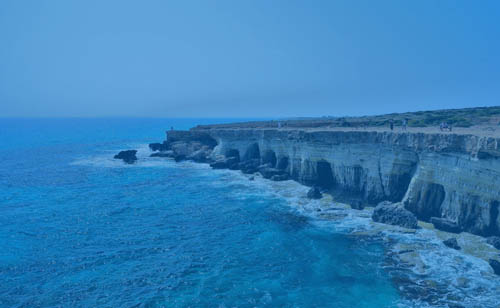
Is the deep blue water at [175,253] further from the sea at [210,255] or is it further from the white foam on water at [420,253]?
the white foam on water at [420,253]

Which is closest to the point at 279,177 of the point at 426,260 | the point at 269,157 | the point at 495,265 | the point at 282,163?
the point at 282,163

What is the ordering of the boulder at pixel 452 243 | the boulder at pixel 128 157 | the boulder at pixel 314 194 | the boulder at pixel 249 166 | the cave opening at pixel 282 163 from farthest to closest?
1. the boulder at pixel 128 157
2. the boulder at pixel 249 166
3. the cave opening at pixel 282 163
4. the boulder at pixel 314 194
5. the boulder at pixel 452 243

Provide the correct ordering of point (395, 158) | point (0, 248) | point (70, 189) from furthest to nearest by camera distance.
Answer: point (70, 189) → point (395, 158) → point (0, 248)

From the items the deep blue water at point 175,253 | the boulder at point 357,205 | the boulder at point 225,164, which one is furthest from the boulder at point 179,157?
the boulder at point 357,205

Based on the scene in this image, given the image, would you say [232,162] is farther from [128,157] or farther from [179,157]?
[128,157]

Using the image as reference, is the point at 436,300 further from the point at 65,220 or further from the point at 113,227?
the point at 65,220

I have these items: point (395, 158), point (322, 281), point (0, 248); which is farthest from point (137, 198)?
point (395, 158)
